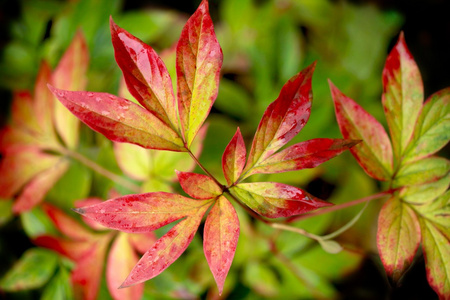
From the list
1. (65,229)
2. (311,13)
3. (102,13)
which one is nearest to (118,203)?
(65,229)

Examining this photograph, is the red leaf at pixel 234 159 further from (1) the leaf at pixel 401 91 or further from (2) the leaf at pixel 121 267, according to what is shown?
(2) the leaf at pixel 121 267

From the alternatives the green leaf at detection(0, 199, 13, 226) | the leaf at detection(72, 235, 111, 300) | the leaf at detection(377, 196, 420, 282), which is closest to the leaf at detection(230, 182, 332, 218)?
the leaf at detection(377, 196, 420, 282)

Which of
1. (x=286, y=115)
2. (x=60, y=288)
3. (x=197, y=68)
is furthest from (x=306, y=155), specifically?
(x=60, y=288)

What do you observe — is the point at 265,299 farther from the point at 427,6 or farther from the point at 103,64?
the point at 427,6

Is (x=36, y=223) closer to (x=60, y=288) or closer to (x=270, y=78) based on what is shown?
(x=60, y=288)

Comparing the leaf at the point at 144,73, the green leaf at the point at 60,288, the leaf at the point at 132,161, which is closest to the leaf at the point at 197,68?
the leaf at the point at 144,73
